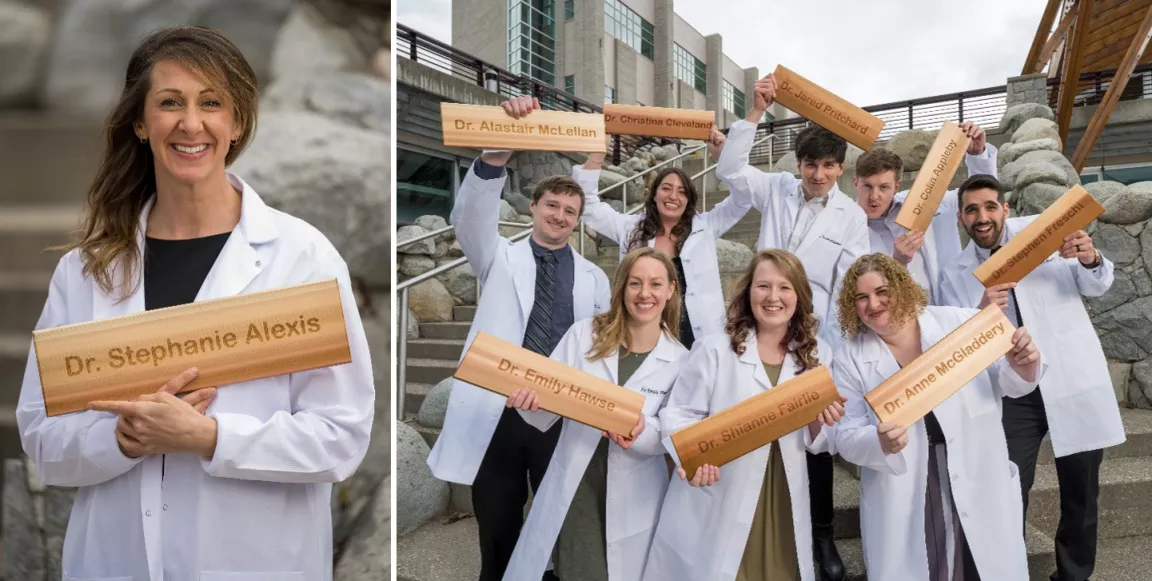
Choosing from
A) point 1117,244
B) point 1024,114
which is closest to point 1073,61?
point 1024,114

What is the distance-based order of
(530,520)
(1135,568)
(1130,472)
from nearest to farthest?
(530,520) → (1135,568) → (1130,472)

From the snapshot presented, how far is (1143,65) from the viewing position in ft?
35.3

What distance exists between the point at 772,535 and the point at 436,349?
2749 mm

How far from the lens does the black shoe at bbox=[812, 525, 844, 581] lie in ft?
8.23

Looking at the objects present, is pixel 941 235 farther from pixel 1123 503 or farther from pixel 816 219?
pixel 1123 503

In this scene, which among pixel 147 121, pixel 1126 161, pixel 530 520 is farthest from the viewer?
pixel 1126 161

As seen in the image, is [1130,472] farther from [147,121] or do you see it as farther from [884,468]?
[147,121]

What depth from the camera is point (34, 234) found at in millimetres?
1481

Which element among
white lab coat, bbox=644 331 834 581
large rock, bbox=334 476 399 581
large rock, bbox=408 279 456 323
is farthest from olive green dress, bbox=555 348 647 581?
large rock, bbox=408 279 456 323

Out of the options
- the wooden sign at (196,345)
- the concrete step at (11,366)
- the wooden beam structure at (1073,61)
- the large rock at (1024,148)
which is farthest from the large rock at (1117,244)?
the concrete step at (11,366)

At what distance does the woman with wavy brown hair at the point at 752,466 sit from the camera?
80.4 inches

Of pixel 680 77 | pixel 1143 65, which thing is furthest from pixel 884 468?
pixel 680 77

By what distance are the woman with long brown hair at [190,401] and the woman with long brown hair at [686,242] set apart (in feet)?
4.83

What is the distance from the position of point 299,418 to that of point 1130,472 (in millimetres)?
3590
